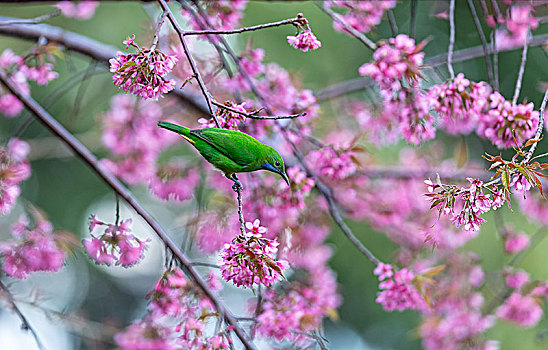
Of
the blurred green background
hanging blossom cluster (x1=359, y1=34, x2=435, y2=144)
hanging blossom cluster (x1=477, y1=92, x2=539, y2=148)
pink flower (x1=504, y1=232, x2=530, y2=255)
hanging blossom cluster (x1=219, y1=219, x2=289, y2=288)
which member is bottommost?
hanging blossom cluster (x1=219, y1=219, x2=289, y2=288)

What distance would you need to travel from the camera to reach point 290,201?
7.75ft

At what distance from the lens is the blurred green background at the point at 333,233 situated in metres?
5.92

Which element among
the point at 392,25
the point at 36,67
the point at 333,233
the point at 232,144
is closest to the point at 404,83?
the point at 392,25

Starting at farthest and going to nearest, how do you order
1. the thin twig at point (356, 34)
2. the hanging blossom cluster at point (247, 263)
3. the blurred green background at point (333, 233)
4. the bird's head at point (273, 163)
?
the blurred green background at point (333, 233) < the thin twig at point (356, 34) < the bird's head at point (273, 163) < the hanging blossom cluster at point (247, 263)

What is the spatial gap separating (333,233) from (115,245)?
362 cm

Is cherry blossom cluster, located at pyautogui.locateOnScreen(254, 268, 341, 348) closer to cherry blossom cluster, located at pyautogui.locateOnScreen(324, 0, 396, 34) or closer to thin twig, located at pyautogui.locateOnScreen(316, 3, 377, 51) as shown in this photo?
thin twig, located at pyautogui.locateOnScreen(316, 3, 377, 51)

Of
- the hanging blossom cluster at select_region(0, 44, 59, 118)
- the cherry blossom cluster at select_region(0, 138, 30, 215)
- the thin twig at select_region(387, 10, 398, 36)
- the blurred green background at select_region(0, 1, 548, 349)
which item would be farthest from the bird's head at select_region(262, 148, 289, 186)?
the blurred green background at select_region(0, 1, 548, 349)

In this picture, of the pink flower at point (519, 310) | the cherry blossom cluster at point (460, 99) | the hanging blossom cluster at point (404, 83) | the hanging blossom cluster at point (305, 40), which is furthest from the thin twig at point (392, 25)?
the pink flower at point (519, 310)

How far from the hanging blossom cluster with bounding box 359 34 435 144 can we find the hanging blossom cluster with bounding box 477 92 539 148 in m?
0.23

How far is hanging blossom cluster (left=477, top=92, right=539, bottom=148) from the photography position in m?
1.90

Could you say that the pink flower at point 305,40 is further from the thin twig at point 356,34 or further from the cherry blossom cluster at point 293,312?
the cherry blossom cluster at point 293,312

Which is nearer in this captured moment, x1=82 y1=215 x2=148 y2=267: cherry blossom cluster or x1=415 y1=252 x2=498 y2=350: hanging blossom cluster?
x1=82 y1=215 x2=148 y2=267: cherry blossom cluster

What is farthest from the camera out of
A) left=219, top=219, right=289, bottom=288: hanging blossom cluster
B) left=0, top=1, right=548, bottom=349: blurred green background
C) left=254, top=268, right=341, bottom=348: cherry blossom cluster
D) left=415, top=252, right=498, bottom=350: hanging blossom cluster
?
left=0, top=1, right=548, bottom=349: blurred green background

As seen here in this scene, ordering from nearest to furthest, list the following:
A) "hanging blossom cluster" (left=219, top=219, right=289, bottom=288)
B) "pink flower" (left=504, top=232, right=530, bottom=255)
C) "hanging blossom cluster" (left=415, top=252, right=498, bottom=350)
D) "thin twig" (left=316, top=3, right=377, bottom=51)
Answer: "hanging blossom cluster" (left=219, top=219, right=289, bottom=288) < "thin twig" (left=316, top=3, right=377, bottom=51) < "pink flower" (left=504, top=232, right=530, bottom=255) < "hanging blossom cluster" (left=415, top=252, right=498, bottom=350)
